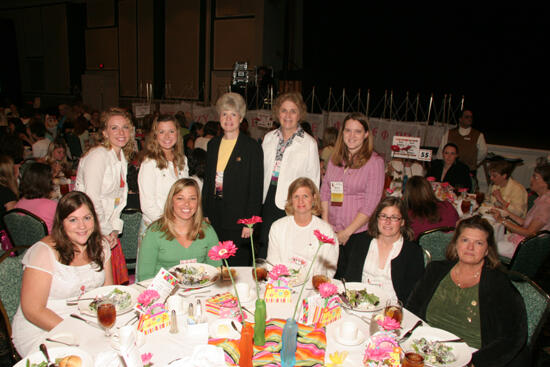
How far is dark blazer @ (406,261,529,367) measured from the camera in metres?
1.92

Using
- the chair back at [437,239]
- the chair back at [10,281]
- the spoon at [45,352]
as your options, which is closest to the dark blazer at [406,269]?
the chair back at [437,239]

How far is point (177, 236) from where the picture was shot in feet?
8.34

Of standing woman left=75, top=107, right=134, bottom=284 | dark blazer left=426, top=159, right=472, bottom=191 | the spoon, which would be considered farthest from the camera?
dark blazer left=426, top=159, right=472, bottom=191

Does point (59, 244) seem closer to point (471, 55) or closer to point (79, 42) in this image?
point (471, 55)

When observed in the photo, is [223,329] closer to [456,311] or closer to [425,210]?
[456,311]

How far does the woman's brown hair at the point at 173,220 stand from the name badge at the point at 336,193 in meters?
1.09

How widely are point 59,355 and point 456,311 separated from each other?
6.23 ft

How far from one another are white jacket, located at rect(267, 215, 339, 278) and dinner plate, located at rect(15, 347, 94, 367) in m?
1.41

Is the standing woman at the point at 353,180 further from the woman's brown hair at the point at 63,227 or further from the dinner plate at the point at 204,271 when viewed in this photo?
the woman's brown hair at the point at 63,227

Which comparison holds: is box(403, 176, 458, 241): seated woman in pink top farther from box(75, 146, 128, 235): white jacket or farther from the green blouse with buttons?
box(75, 146, 128, 235): white jacket

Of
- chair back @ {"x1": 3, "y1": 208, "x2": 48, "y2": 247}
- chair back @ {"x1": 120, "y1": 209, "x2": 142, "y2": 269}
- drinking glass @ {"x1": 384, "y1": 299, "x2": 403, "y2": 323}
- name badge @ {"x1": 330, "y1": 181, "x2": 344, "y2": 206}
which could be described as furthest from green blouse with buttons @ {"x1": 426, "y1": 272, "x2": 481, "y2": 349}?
chair back @ {"x1": 3, "y1": 208, "x2": 48, "y2": 247}

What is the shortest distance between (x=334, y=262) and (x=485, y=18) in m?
8.46

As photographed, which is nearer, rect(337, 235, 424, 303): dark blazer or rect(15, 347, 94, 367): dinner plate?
rect(15, 347, 94, 367): dinner plate

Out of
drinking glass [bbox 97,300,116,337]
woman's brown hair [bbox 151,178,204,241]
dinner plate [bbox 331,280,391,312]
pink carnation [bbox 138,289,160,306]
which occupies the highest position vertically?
woman's brown hair [bbox 151,178,204,241]
